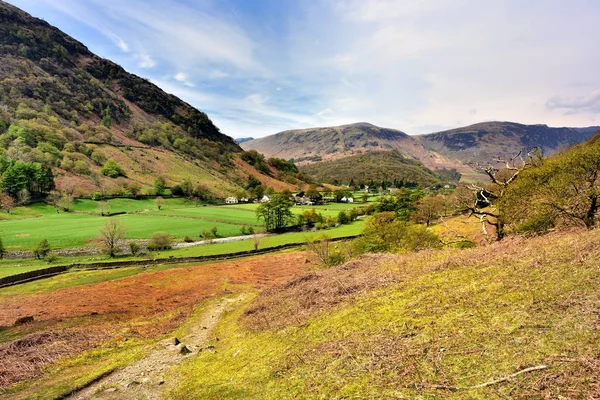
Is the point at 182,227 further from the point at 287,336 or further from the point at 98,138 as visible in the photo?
the point at 98,138

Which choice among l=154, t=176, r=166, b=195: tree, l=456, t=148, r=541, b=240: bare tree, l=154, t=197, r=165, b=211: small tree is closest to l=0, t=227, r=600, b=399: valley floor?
l=456, t=148, r=541, b=240: bare tree

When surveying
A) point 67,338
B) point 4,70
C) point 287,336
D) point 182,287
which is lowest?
point 182,287

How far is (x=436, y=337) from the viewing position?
768 centimetres

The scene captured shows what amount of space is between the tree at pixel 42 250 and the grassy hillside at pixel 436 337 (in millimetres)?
70050

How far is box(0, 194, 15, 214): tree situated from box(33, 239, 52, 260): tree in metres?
42.6

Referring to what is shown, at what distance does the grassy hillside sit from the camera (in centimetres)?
579

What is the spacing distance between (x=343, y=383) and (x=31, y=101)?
232 meters

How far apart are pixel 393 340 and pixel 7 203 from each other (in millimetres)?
125546

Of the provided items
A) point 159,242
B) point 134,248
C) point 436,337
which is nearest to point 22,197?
point 134,248

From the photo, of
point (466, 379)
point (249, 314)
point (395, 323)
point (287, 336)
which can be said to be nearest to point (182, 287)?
point (249, 314)

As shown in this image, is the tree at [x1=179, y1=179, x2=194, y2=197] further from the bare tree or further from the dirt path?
the dirt path

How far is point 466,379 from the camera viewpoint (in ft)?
19.3

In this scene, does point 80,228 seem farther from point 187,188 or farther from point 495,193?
point 495,193

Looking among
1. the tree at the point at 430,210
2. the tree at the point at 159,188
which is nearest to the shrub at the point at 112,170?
the tree at the point at 159,188
